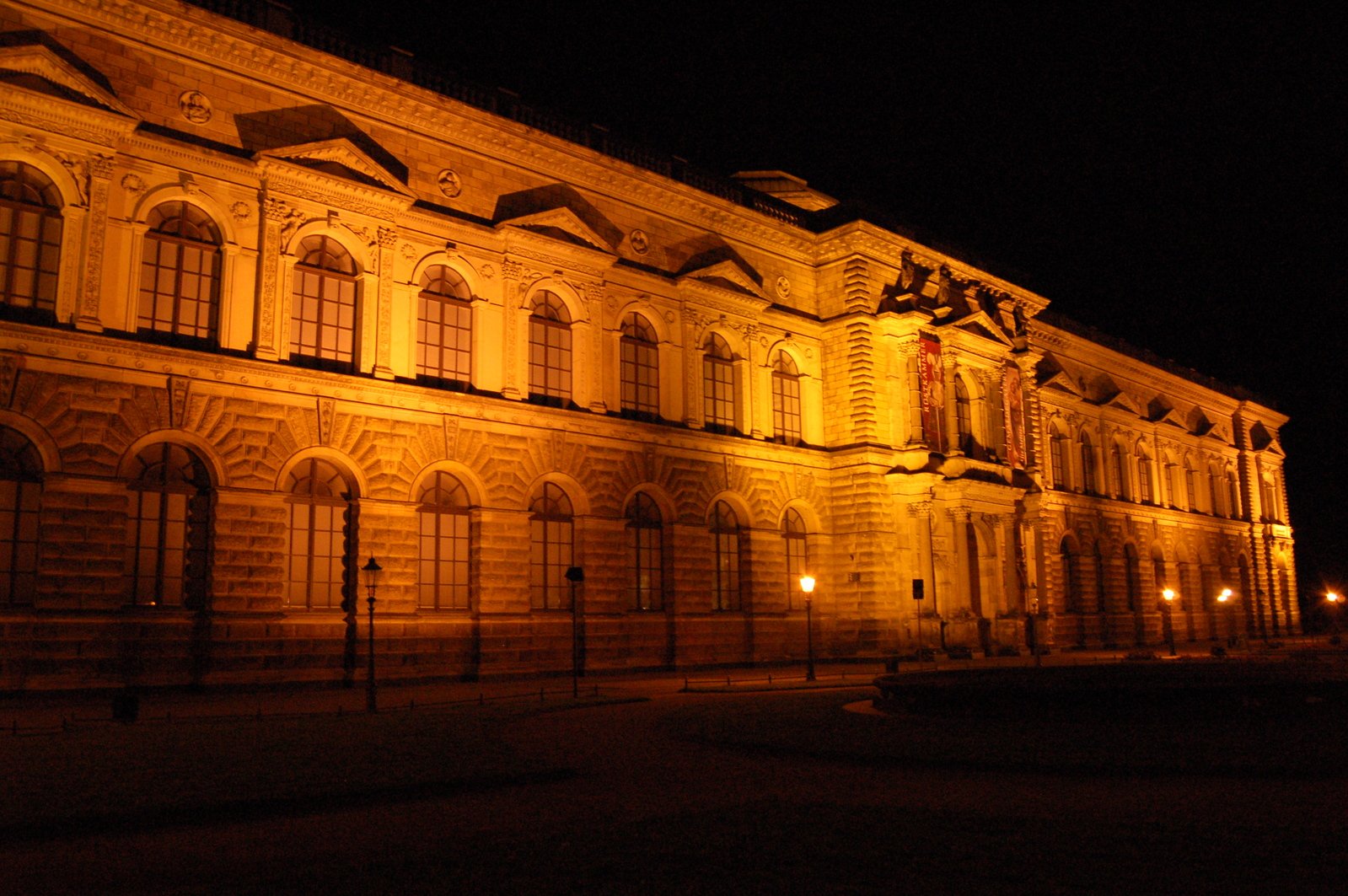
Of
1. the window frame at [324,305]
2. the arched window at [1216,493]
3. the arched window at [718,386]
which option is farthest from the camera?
the arched window at [1216,493]

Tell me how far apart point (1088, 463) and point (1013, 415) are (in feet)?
37.6

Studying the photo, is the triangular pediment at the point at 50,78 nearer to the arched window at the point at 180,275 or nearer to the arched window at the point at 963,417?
the arched window at the point at 180,275

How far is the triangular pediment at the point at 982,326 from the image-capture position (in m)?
37.8

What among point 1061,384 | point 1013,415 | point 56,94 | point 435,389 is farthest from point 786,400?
point 56,94

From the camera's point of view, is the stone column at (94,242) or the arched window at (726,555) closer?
the stone column at (94,242)

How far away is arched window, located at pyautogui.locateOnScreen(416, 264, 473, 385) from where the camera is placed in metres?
26.1

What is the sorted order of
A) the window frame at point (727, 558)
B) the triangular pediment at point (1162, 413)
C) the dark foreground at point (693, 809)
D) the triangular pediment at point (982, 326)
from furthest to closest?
the triangular pediment at point (1162, 413)
the triangular pediment at point (982, 326)
the window frame at point (727, 558)
the dark foreground at point (693, 809)

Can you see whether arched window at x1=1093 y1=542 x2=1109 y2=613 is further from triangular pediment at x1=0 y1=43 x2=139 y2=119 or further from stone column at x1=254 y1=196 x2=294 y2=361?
triangular pediment at x1=0 y1=43 x2=139 y2=119

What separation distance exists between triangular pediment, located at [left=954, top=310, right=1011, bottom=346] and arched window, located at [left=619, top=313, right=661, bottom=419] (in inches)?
461

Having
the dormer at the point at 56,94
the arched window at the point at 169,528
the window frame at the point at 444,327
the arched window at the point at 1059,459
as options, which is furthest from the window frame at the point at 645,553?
the arched window at the point at 1059,459

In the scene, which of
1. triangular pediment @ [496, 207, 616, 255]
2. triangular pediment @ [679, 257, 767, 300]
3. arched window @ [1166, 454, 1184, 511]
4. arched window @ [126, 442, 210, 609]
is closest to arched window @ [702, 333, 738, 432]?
triangular pediment @ [679, 257, 767, 300]

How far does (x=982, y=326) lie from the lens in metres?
39.0

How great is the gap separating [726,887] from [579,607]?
21315 millimetres

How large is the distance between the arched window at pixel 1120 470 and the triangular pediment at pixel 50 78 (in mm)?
43592
